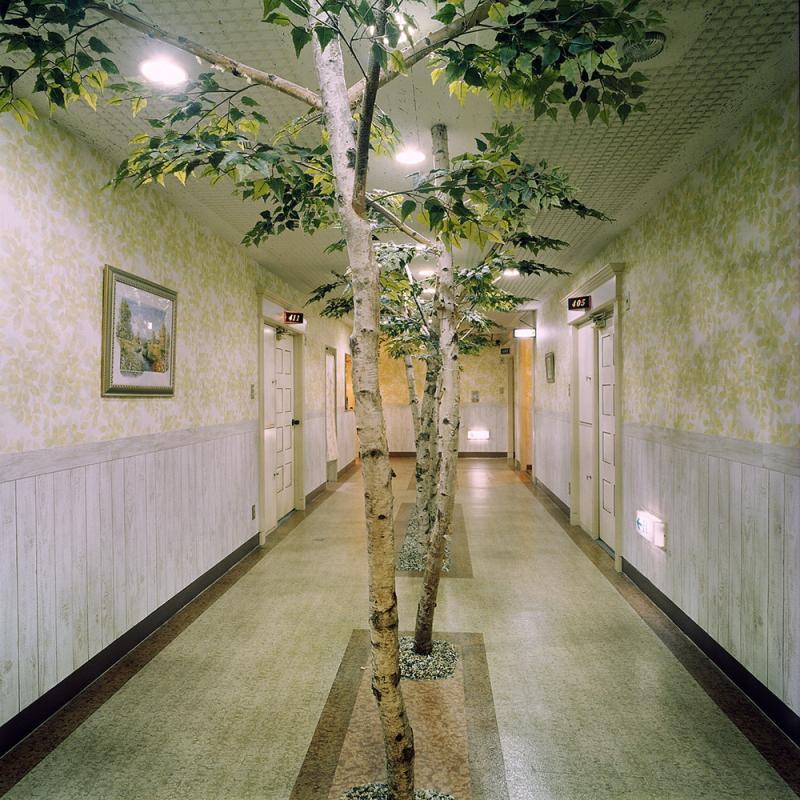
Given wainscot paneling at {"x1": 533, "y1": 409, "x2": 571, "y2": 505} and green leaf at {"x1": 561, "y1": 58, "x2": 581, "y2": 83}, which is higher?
green leaf at {"x1": 561, "y1": 58, "x2": 581, "y2": 83}

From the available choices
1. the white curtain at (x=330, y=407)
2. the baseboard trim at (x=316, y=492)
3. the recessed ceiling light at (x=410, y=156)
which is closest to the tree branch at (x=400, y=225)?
the recessed ceiling light at (x=410, y=156)

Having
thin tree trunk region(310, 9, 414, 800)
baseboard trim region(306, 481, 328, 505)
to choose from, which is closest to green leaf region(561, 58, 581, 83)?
thin tree trunk region(310, 9, 414, 800)

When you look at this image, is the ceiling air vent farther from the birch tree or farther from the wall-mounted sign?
the wall-mounted sign

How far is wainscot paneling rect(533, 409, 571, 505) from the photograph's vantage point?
600cm

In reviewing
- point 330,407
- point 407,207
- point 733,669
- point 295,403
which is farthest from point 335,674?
point 330,407

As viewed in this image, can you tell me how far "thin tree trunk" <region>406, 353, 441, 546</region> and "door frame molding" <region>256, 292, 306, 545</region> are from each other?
1.46 meters

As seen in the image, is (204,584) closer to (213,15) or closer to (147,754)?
(147,754)

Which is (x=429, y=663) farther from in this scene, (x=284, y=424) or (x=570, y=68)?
(x=284, y=424)

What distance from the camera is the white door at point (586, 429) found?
504 cm

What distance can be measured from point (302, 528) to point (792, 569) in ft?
13.5

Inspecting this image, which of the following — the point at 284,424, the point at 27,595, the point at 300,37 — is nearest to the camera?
the point at 300,37

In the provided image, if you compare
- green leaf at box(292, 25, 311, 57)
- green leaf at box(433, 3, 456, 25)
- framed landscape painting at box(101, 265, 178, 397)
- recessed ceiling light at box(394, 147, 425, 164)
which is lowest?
framed landscape painting at box(101, 265, 178, 397)

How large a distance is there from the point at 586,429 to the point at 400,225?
158 inches

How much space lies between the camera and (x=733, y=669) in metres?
2.47
